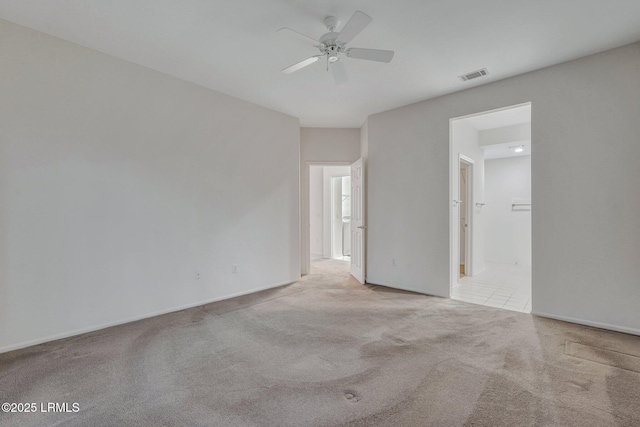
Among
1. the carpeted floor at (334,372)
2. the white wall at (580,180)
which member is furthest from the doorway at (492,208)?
the carpeted floor at (334,372)

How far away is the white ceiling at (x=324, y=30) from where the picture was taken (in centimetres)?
237

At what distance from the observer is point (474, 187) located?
5.73 meters

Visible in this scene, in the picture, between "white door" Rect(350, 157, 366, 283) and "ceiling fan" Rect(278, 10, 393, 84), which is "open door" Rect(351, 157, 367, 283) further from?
"ceiling fan" Rect(278, 10, 393, 84)

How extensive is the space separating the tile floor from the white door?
4.90 feet

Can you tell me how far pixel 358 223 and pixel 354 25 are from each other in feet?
11.3

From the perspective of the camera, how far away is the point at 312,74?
11.4 feet

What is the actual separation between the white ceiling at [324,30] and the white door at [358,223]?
1693 millimetres

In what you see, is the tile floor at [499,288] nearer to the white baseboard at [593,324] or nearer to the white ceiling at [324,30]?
the white baseboard at [593,324]

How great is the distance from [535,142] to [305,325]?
3.34 metres

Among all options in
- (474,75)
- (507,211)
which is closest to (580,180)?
(474,75)

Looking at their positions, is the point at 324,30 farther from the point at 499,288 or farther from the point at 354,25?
the point at 499,288

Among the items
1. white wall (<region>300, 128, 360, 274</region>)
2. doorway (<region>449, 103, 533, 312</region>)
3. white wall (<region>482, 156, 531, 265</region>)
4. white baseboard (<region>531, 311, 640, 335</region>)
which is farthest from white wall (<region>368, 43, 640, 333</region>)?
white wall (<region>482, 156, 531, 265</region>)

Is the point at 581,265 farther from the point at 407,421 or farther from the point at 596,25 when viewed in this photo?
the point at 407,421

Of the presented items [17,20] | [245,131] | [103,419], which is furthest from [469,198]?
[17,20]
